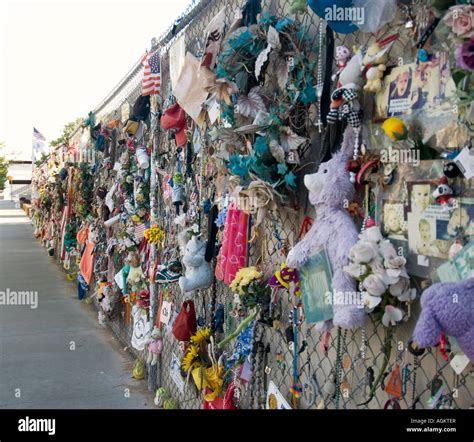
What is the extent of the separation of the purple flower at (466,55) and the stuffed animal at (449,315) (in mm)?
571

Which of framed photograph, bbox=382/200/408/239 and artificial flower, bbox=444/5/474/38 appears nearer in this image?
artificial flower, bbox=444/5/474/38

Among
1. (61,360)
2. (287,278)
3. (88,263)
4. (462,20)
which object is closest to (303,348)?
(287,278)

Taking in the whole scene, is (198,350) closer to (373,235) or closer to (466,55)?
(373,235)

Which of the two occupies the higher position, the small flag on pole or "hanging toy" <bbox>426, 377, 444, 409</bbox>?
the small flag on pole

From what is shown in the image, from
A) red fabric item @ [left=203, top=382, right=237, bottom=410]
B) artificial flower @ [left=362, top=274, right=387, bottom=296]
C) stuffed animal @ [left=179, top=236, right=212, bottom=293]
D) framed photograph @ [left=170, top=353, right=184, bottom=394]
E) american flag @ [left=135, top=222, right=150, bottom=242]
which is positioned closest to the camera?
artificial flower @ [left=362, top=274, right=387, bottom=296]

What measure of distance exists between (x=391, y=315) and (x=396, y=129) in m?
0.60

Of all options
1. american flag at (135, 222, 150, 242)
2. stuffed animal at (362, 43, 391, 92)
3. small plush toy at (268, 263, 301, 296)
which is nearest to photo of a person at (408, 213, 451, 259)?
stuffed animal at (362, 43, 391, 92)

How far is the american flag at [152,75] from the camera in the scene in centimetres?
487

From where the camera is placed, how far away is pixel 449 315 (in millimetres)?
1657

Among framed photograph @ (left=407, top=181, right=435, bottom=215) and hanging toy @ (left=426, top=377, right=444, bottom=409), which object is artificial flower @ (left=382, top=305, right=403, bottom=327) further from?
Result: framed photograph @ (left=407, top=181, right=435, bottom=215)

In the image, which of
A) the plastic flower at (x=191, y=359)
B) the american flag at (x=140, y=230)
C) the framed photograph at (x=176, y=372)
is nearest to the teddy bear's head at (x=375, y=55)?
the plastic flower at (x=191, y=359)

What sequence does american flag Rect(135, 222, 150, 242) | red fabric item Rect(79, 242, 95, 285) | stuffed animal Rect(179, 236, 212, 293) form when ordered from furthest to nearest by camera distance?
red fabric item Rect(79, 242, 95, 285) → american flag Rect(135, 222, 150, 242) → stuffed animal Rect(179, 236, 212, 293)

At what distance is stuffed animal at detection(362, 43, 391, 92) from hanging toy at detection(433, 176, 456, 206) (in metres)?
0.43

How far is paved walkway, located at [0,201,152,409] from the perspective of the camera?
15.9 feet
